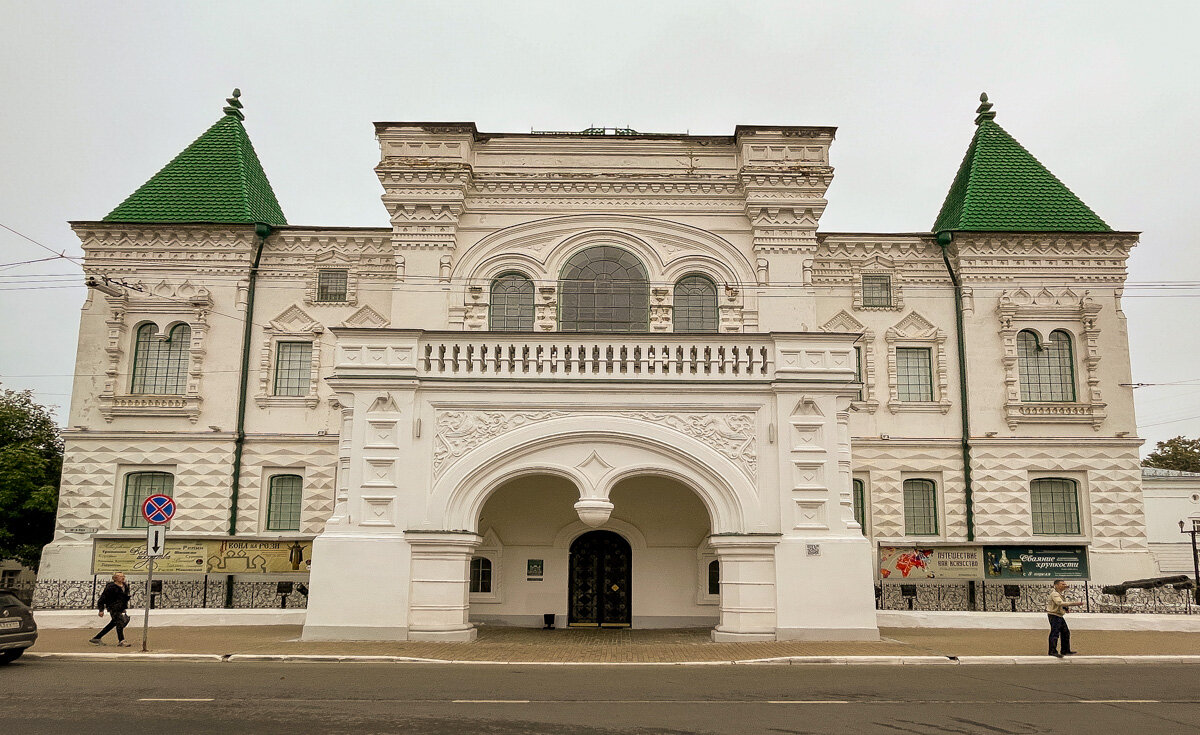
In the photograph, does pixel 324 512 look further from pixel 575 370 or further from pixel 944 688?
pixel 944 688

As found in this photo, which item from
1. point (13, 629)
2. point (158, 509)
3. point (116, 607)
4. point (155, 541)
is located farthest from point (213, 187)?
point (13, 629)

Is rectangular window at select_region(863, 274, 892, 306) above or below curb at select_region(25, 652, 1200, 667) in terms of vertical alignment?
above

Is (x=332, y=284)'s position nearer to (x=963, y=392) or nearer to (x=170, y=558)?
(x=170, y=558)

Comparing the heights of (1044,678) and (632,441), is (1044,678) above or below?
below

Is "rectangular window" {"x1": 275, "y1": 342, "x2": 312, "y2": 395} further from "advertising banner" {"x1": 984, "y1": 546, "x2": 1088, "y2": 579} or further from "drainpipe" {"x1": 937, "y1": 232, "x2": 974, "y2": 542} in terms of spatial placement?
"advertising banner" {"x1": 984, "y1": 546, "x2": 1088, "y2": 579}

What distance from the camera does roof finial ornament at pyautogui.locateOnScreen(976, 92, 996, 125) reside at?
2823 cm

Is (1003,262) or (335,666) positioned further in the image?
(1003,262)

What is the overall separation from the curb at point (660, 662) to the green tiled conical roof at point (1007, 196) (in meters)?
12.8

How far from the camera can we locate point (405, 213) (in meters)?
23.8

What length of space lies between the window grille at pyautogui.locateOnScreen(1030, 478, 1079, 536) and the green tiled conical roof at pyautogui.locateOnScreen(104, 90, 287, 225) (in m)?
21.2

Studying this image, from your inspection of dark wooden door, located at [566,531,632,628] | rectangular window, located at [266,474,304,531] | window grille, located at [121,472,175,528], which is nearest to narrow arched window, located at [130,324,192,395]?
window grille, located at [121,472,175,528]

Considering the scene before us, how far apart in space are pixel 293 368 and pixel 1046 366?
19615 mm

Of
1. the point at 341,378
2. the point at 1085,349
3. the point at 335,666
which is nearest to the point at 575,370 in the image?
the point at 341,378

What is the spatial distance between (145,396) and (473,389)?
36.2ft
